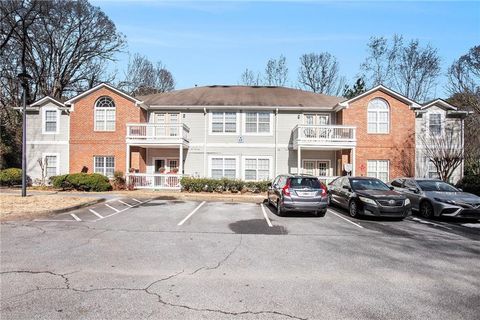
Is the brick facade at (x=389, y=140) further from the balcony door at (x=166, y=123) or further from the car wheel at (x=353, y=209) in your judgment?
the balcony door at (x=166, y=123)

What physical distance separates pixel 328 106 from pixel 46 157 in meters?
20.0

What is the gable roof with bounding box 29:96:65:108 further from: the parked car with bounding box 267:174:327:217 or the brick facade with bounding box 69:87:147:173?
the parked car with bounding box 267:174:327:217

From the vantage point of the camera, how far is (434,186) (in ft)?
49.8

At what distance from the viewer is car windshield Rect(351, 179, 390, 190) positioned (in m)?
14.4

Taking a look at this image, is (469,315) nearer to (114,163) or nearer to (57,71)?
(114,163)

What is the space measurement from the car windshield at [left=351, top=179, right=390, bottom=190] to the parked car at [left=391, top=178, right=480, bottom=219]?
1466mm

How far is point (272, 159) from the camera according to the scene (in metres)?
25.2

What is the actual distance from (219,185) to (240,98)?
7.80 m

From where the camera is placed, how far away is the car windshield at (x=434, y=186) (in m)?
15.0

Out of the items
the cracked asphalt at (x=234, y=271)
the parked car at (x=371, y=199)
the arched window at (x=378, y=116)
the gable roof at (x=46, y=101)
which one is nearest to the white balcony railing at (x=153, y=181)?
the gable roof at (x=46, y=101)

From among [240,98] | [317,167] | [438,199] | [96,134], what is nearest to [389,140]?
[317,167]

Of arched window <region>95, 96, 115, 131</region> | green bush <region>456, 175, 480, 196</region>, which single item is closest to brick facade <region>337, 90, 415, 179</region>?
green bush <region>456, 175, 480, 196</region>

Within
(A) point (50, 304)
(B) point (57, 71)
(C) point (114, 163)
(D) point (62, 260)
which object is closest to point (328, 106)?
(C) point (114, 163)

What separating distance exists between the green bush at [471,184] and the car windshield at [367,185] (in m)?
9.76
